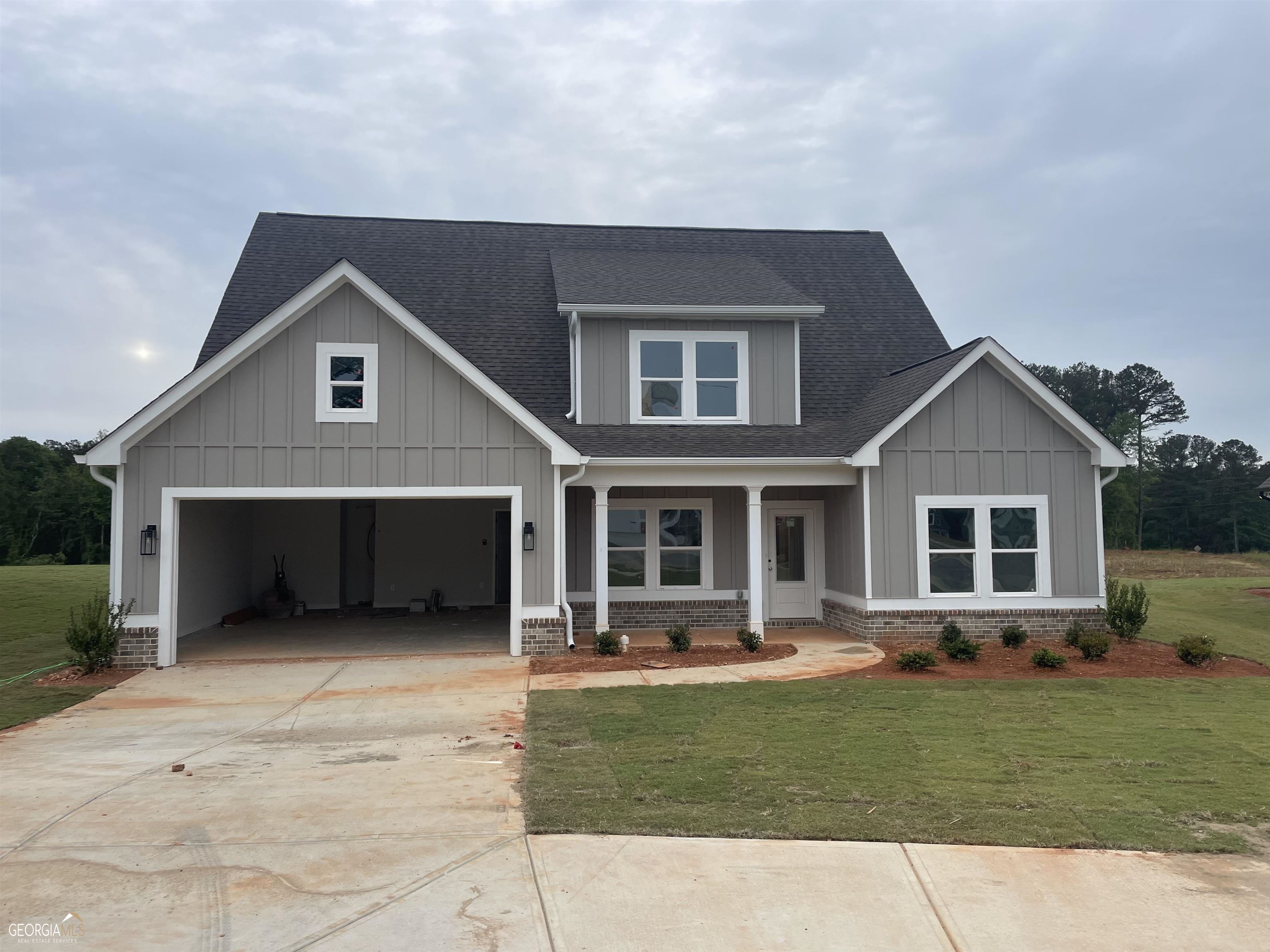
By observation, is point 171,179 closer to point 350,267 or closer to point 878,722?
point 350,267

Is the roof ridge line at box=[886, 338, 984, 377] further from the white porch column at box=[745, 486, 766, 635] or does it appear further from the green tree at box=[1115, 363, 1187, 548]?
the green tree at box=[1115, 363, 1187, 548]

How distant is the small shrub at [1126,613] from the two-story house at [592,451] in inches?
13.7

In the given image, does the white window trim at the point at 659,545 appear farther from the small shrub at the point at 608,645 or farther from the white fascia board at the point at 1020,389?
the white fascia board at the point at 1020,389

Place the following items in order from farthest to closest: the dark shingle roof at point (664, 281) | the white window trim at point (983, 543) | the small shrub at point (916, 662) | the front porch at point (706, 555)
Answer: the dark shingle roof at point (664, 281) → the front porch at point (706, 555) → the white window trim at point (983, 543) → the small shrub at point (916, 662)

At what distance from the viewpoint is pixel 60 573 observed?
79.9 ft

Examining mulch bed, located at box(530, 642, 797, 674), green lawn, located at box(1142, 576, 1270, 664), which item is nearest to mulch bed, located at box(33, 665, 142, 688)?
mulch bed, located at box(530, 642, 797, 674)

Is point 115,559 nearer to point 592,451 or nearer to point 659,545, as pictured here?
point 592,451

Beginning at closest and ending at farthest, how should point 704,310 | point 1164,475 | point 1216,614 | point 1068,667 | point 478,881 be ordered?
point 478,881 < point 1068,667 < point 704,310 < point 1216,614 < point 1164,475

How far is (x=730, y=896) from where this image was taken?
14.9 ft

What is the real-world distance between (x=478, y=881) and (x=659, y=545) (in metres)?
10.6

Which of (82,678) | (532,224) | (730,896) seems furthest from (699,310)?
(730,896)

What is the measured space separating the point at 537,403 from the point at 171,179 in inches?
537

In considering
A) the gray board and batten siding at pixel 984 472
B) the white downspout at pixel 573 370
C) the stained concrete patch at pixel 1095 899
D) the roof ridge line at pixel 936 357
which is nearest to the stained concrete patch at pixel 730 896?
the stained concrete patch at pixel 1095 899

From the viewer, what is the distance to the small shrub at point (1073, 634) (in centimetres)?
1216
